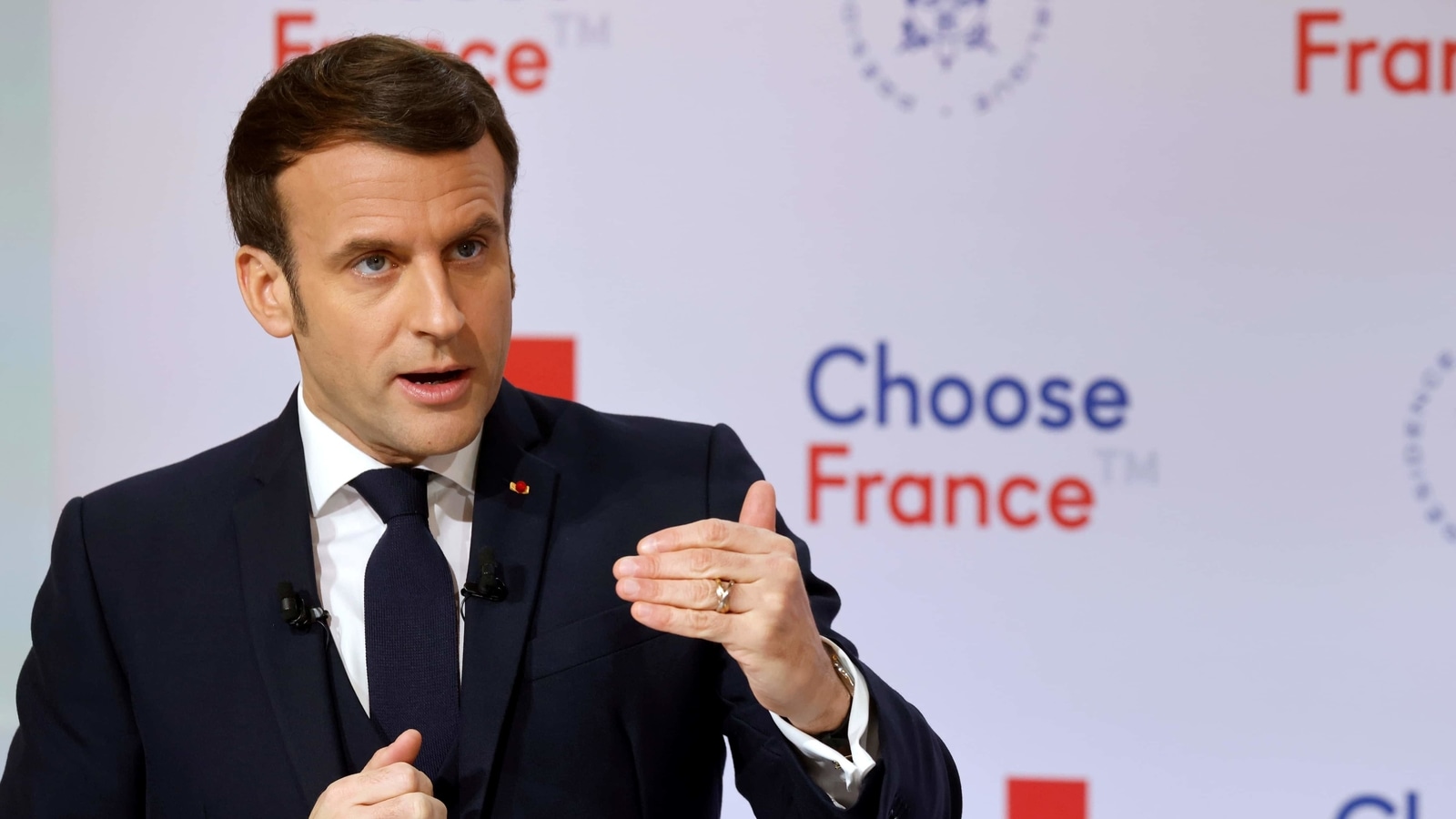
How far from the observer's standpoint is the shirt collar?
1.89m

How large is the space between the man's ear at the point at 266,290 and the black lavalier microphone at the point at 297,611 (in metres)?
0.35

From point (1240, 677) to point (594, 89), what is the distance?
188cm

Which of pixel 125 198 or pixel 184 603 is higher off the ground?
pixel 125 198

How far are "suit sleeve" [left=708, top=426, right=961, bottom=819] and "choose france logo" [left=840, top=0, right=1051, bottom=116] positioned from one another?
4.30 ft

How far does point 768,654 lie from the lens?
5.17 feet

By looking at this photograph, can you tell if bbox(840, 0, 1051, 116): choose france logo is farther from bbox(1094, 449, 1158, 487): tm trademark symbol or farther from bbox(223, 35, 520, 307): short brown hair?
bbox(223, 35, 520, 307): short brown hair

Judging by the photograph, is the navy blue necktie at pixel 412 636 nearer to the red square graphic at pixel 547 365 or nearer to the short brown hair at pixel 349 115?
the short brown hair at pixel 349 115

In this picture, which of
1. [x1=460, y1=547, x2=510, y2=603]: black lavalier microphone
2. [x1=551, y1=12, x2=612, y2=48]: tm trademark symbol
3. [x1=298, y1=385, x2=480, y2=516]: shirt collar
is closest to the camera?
[x1=460, y1=547, x2=510, y2=603]: black lavalier microphone

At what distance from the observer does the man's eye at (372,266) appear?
179cm

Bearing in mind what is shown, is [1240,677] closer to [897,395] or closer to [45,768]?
[897,395]

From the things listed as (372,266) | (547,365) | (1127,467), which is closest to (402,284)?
(372,266)

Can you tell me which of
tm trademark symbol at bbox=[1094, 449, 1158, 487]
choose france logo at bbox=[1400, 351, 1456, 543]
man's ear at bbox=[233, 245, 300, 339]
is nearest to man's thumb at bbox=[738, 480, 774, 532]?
man's ear at bbox=[233, 245, 300, 339]

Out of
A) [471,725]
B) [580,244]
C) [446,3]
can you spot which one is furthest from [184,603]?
[446,3]

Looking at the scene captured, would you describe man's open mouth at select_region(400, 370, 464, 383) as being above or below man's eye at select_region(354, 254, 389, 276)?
below
